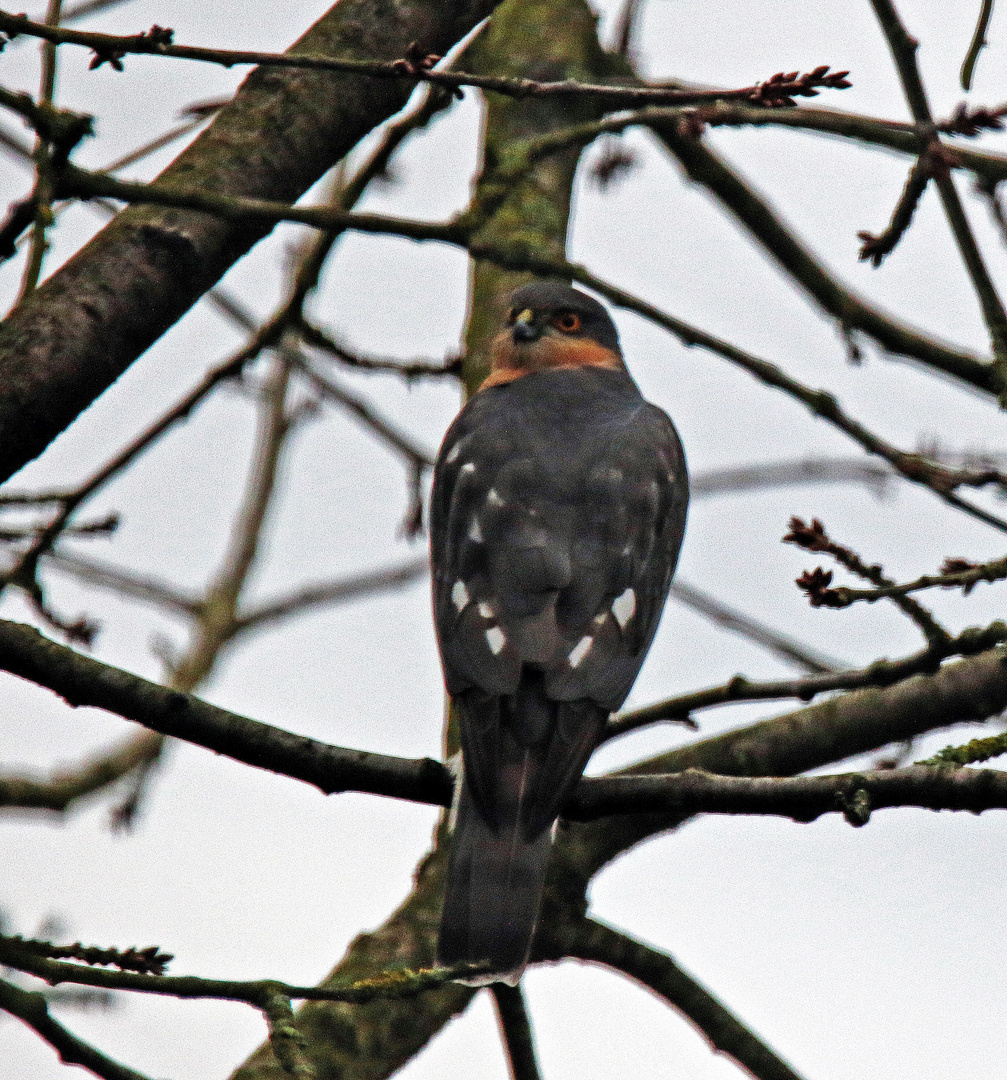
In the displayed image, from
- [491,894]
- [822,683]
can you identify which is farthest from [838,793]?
[491,894]

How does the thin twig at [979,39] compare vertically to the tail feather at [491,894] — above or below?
above

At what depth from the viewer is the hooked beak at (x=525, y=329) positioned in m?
6.41

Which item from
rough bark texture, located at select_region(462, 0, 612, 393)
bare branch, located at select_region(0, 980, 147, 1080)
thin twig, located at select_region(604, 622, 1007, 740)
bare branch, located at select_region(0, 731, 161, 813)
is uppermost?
rough bark texture, located at select_region(462, 0, 612, 393)

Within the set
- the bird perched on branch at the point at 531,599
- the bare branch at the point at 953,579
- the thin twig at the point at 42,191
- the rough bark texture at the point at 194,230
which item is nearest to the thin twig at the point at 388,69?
the thin twig at the point at 42,191

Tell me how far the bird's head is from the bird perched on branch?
558 millimetres

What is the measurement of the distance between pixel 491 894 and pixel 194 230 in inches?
76.0

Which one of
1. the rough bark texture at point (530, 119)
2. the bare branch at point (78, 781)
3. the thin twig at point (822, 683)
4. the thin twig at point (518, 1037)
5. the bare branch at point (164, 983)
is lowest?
the bare branch at point (164, 983)

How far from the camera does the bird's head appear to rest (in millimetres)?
6469

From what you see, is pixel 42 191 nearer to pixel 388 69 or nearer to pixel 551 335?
pixel 388 69

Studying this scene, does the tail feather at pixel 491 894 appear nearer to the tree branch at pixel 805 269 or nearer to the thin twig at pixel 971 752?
the thin twig at pixel 971 752

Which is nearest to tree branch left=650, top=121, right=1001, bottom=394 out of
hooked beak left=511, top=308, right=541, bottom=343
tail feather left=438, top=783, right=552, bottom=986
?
hooked beak left=511, top=308, right=541, bottom=343

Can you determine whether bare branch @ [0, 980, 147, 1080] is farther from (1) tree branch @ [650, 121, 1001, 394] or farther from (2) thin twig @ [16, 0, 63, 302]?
(1) tree branch @ [650, 121, 1001, 394]

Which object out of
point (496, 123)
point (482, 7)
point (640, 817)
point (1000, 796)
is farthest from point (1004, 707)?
point (496, 123)

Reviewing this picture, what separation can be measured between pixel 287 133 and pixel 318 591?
3910mm
